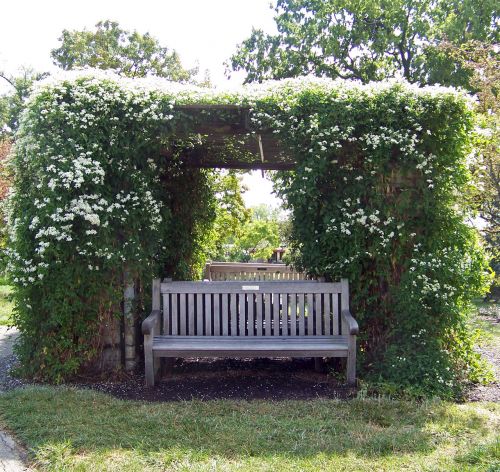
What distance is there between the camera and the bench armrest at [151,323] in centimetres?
517

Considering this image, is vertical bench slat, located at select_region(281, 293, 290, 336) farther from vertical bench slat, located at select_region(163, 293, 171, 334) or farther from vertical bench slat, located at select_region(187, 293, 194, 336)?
vertical bench slat, located at select_region(163, 293, 171, 334)

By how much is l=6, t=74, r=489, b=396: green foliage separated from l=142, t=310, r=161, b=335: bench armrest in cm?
45

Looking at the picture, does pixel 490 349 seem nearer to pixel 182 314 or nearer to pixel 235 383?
pixel 235 383

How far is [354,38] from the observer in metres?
20.6

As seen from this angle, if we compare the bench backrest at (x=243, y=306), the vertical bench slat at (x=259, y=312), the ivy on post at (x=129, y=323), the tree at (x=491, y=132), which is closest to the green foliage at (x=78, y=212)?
the ivy on post at (x=129, y=323)

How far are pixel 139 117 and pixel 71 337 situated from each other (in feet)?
7.70

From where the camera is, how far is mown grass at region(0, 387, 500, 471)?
3422mm

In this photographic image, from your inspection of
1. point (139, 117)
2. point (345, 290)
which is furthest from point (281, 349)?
point (139, 117)

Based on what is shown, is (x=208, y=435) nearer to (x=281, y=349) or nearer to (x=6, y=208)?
(x=281, y=349)

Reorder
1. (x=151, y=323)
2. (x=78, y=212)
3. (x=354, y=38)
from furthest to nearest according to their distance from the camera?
(x=354, y=38) < (x=151, y=323) < (x=78, y=212)

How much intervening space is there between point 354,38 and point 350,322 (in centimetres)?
1780

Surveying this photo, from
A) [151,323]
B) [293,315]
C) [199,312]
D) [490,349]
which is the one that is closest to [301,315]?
[293,315]

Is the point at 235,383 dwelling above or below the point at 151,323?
below

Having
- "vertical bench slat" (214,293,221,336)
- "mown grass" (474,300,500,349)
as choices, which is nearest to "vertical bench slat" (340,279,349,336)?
"vertical bench slat" (214,293,221,336)
